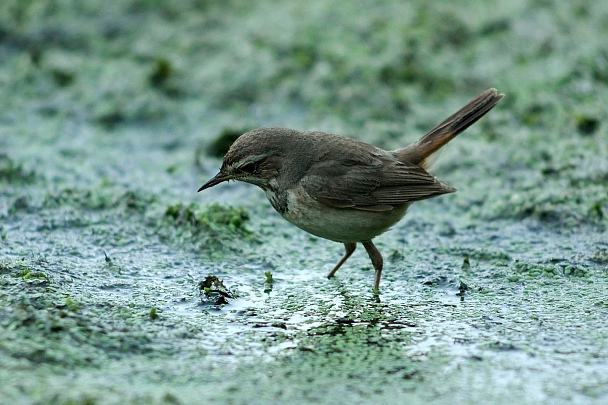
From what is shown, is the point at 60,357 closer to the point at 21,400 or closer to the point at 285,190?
the point at 21,400

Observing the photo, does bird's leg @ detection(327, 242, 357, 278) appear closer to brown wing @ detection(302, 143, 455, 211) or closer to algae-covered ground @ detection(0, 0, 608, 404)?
algae-covered ground @ detection(0, 0, 608, 404)

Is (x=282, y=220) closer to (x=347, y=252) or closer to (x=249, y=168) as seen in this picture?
(x=347, y=252)

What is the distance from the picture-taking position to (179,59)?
11.4 metres

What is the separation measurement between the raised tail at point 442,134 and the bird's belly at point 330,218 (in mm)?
824

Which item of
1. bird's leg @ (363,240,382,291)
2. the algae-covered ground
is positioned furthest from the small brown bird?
the algae-covered ground

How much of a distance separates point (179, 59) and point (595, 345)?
7358 millimetres

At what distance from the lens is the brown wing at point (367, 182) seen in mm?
6750

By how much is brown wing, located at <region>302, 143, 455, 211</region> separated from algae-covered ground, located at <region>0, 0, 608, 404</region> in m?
0.74

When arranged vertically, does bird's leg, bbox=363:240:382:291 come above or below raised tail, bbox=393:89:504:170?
below

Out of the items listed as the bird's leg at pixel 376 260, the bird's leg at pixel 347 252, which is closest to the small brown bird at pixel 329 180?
the bird's leg at pixel 376 260

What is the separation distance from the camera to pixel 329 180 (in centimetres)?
682

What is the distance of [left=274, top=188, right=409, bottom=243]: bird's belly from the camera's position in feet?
22.0

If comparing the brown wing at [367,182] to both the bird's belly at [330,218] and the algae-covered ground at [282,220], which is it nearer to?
the bird's belly at [330,218]

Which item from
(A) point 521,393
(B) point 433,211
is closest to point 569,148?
(B) point 433,211
